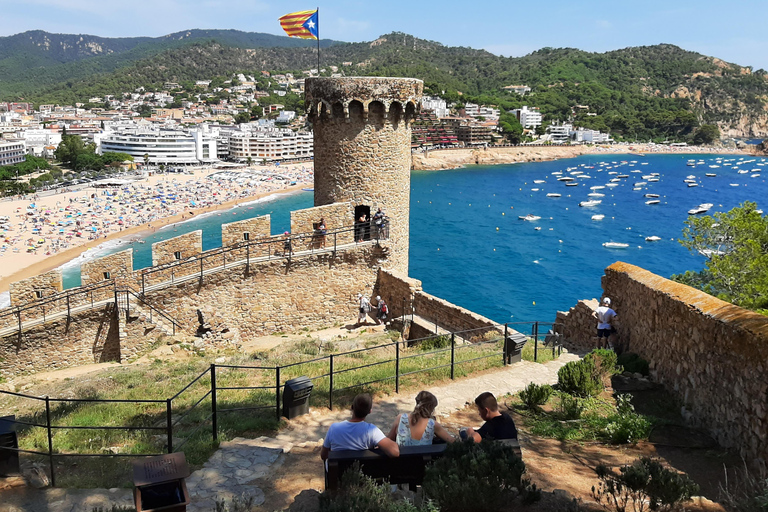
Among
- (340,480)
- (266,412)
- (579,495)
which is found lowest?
(266,412)

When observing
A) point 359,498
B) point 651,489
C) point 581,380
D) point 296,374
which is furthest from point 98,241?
point 651,489

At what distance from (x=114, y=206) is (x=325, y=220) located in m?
61.4

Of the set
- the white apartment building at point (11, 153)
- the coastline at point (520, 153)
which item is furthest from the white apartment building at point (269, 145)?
the white apartment building at point (11, 153)

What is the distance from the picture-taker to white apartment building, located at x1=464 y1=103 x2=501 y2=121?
6565 inches

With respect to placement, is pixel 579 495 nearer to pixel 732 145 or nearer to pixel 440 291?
pixel 440 291

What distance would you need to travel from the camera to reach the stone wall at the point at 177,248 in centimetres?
1442

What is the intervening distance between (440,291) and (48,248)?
35.5 m

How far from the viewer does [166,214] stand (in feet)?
219

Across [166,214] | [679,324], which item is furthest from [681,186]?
[679,324]

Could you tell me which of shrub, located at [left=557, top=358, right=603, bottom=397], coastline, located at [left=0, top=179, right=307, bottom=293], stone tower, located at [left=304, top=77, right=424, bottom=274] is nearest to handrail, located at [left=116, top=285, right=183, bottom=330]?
stone tower, located at [left=304, top=77, right=424, bottom=274]

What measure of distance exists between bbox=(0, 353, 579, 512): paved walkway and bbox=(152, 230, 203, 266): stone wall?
25.6 feet

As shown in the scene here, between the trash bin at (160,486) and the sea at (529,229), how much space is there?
3267 centimetres

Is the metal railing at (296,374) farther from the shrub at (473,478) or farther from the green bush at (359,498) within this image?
the shrub at (473,478)

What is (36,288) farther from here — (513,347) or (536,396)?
(536,396)
